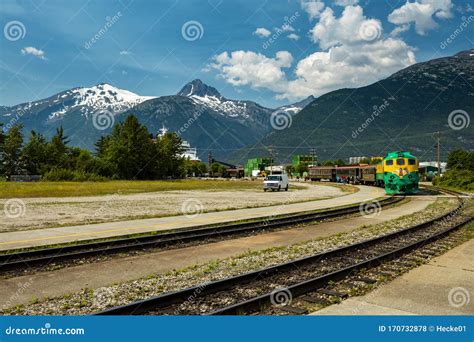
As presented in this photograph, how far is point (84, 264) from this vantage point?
10.4m

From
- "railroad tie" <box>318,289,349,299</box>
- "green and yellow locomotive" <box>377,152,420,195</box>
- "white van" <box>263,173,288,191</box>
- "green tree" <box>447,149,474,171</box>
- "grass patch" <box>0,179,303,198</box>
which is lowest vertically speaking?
"grass patch" <box>0,179,303,198</box>

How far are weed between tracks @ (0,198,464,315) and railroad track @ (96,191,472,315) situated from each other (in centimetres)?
79

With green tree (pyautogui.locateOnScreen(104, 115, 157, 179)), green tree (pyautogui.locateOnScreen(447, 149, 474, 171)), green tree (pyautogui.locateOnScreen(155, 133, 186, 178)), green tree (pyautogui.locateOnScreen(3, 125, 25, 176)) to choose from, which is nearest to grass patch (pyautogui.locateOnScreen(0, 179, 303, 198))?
green tree (pyautogui.locateOnScreen(104, 115, 157, 179))

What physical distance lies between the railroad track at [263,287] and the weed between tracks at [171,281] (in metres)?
0.79

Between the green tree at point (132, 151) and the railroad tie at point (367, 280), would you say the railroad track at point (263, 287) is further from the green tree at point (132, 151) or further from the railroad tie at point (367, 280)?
the green tree at point (132, 151)

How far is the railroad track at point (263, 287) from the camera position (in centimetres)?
649

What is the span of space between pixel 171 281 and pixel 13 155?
95.1 metres

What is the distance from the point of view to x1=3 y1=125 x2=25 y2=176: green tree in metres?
88.7

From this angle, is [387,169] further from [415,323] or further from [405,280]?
[415,323]

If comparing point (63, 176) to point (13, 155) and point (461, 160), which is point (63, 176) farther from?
point (461, 160)

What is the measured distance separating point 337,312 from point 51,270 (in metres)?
6.95

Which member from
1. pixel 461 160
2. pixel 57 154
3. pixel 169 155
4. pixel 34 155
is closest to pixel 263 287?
pixel 34 155

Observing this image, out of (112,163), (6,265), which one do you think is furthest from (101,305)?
(112,163)

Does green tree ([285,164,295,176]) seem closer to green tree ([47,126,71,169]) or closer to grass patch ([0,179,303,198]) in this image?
green tree ([47,126,71,169])
